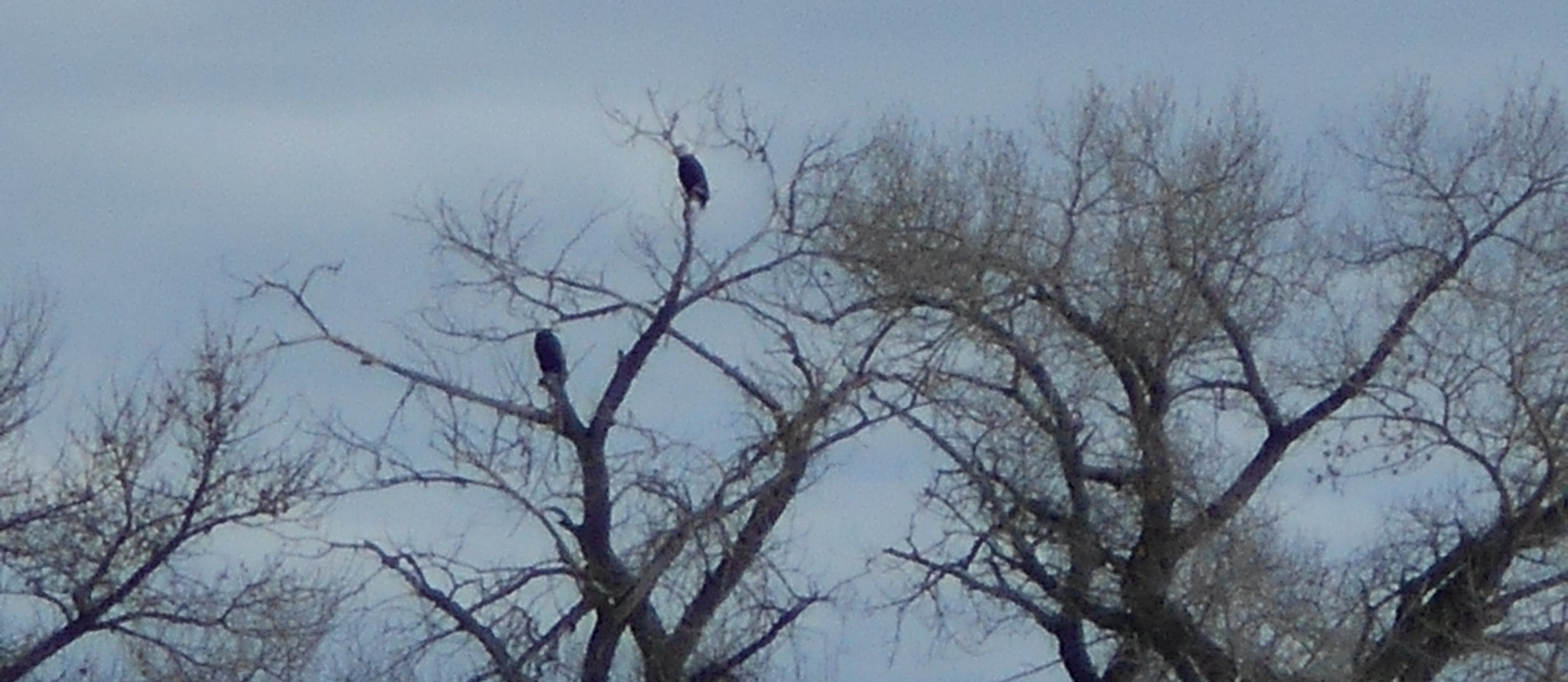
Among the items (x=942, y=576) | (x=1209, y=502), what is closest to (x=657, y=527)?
(x=942, y=576)

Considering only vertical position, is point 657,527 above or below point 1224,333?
below

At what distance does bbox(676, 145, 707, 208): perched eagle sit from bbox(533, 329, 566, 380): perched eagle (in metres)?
1.20

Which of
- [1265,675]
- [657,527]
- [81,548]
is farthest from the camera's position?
[81,548]

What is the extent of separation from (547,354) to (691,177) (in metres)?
1.39

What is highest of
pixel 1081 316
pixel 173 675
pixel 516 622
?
pixel 1081 316

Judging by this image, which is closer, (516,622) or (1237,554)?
(516,622)

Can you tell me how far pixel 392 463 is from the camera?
1748cm

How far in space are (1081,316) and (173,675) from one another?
6.60m

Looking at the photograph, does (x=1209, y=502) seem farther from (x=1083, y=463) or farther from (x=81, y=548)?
(x=81, y=548)

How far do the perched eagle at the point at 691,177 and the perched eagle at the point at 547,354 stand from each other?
1.20m

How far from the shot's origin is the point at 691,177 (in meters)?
17.1

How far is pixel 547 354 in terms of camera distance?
17547 mm

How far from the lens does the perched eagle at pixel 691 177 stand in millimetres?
17047

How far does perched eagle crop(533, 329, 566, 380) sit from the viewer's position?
17.5 meters
